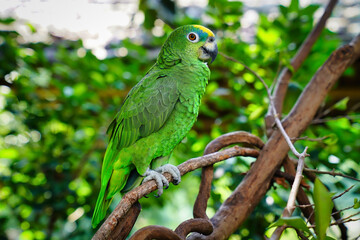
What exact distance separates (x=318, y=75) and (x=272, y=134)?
9.4 inches

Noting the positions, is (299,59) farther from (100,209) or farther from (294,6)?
(100,209)

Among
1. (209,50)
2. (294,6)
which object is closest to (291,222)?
(209,50)

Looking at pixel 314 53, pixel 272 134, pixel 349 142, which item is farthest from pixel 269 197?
pixel 314 53

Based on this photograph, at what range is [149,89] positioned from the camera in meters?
0.73

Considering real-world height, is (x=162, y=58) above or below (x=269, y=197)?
above

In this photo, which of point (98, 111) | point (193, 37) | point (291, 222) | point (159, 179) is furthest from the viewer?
point (98, 111)

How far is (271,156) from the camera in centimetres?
70

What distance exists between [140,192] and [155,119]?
0.73 feet

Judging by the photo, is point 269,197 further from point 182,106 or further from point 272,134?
point 182,106

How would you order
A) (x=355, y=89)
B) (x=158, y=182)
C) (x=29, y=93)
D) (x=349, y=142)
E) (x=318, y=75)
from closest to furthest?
(x=158, y=182), (x=318, y=75), (x=349, y=142), (x=29, y=93), (x=355, y=89)

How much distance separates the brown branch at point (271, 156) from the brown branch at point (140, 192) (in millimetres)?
45

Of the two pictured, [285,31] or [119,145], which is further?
[285,31]

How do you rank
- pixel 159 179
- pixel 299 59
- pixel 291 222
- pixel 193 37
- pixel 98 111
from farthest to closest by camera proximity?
pixel 98 111 < pixel 299 59 < pixel 193 37 < pixel 159 179 < pixel 291 222

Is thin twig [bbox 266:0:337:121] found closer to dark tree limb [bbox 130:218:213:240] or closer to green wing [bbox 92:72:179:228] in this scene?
green wing [bbox 92:72:179:228]
